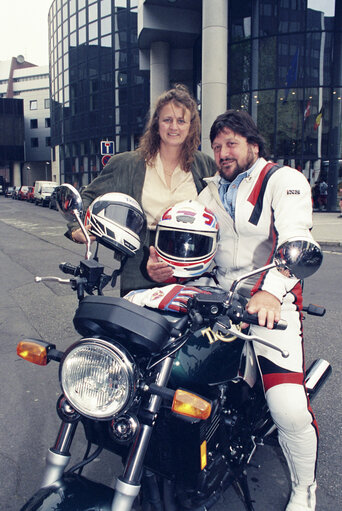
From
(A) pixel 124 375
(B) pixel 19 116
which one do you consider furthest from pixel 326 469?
(B) pixel 19 116

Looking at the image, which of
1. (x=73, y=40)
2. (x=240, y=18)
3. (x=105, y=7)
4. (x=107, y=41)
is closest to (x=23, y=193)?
(x=73, y=40)

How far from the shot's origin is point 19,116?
6856 cm

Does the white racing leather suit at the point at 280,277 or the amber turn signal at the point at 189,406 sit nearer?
the amber turn signal at the point at 189,406

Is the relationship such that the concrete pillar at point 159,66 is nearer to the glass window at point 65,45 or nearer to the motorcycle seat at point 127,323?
the glass window at point 65,45

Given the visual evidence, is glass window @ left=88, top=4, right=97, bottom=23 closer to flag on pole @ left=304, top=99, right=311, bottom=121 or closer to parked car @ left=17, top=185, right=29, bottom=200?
parked car @ left=17, top=185, right=29, bottom=200

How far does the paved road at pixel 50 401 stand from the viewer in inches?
104

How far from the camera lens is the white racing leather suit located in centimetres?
212

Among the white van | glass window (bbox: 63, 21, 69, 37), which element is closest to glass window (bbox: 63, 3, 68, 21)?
glass window (bbox: 63, 21, 69, 37)

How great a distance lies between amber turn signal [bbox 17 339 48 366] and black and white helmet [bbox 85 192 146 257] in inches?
22.6

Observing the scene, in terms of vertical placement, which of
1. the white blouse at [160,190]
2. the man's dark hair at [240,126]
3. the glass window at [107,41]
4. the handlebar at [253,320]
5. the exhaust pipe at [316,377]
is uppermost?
the glass window at [107,41]

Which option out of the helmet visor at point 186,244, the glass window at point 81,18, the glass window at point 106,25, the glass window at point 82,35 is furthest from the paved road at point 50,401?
the glass window at point 81,18

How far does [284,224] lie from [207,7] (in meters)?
18.2

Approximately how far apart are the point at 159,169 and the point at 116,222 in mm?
A: 897

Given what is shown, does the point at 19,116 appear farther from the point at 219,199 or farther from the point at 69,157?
the point at 219,199
